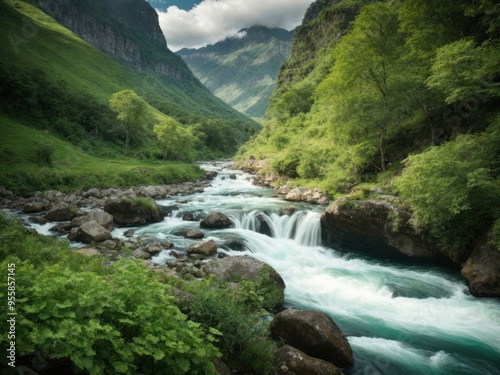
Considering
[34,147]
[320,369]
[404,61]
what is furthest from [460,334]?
[34,147]

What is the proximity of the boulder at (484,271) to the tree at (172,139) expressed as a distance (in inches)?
2536

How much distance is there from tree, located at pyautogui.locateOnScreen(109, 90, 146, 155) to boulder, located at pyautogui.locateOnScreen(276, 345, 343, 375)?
66.9 m

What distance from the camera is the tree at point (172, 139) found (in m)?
67.1

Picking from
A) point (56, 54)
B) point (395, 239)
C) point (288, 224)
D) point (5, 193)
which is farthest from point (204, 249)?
point (56, 54)

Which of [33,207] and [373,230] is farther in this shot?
[33,207]

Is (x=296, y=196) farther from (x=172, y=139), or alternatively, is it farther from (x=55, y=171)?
(x=172, y=139)

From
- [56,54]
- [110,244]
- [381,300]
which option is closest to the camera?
[381,300]

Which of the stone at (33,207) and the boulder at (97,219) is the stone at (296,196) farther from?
the stone at (33,207)

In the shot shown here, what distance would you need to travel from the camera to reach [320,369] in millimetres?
7586

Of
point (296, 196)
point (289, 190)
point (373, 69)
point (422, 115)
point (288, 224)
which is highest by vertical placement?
point (373, 69)

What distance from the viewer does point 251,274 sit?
42.1 feet

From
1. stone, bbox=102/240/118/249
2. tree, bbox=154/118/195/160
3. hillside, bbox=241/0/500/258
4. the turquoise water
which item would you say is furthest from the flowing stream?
tree, bbox=154/118/195/160

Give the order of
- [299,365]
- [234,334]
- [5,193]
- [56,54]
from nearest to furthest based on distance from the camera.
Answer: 1. [234,334]
2. [299,365]
3. [5,193]
4. [56,54]

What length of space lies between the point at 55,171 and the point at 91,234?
22.3m
